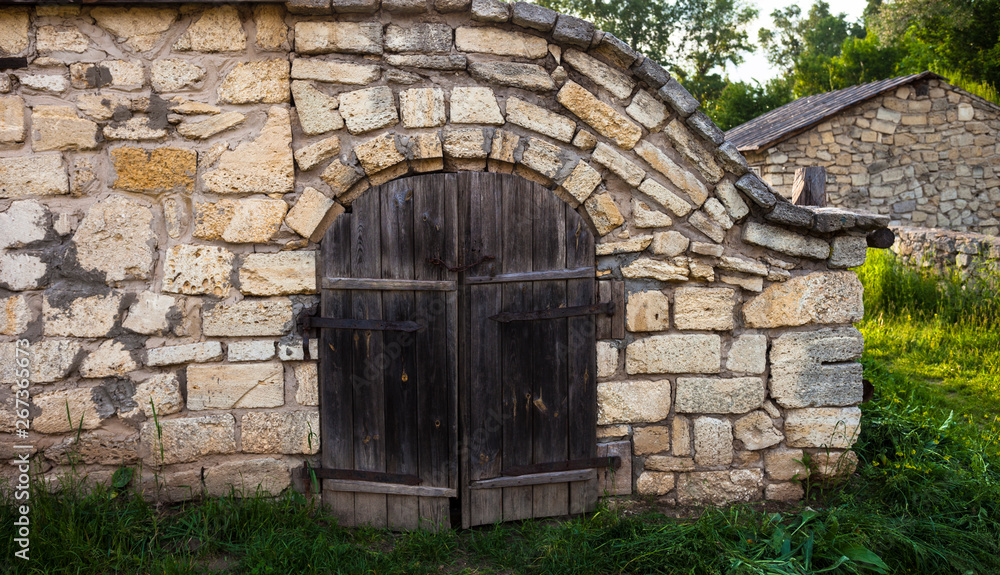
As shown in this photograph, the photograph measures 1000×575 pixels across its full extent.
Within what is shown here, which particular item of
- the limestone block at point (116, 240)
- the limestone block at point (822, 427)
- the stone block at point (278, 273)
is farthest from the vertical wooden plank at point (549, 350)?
the limestone block at point (116, 240)

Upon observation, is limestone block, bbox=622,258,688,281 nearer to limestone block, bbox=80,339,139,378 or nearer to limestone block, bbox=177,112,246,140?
limestone block, bbox=177,112,246,140

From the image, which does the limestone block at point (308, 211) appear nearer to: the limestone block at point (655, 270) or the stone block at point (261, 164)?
the stone block at point (261, 164)

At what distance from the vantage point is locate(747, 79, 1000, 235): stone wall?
35.3ft

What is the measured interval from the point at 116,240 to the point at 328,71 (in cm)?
141

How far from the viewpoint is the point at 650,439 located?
3.65 meters

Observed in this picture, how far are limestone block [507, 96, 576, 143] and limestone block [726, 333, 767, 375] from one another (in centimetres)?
151

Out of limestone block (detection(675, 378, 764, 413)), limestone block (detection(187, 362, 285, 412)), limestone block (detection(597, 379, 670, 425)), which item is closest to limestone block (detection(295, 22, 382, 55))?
limestone block (detection(187, 362, 285, 412))

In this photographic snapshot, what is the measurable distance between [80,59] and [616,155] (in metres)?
2.84

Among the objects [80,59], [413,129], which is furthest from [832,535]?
[80,59]

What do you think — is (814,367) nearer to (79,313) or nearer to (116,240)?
(116,240)

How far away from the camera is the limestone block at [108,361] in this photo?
3.34 m

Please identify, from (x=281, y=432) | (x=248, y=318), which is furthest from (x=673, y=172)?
(x=281, y=432)

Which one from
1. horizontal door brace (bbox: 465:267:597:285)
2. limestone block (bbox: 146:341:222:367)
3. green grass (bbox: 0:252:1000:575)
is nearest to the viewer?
green grass (bbox: 0:252:1000:575)

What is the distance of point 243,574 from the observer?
3.04 m
